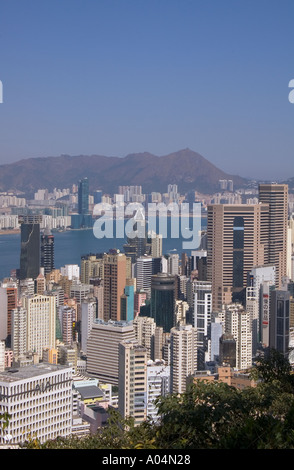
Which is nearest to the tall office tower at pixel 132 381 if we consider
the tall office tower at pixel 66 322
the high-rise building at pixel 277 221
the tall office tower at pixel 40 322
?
the tall office tower at pixel 40 322

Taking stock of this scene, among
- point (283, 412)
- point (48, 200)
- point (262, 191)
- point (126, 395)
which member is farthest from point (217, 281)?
point (283, 412)

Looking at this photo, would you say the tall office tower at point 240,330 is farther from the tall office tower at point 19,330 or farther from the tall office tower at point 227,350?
the tall office tower at point 19,330

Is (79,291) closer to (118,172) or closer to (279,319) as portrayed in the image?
(118,172)

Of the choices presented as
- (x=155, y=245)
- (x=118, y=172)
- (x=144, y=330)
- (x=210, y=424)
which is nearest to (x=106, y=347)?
(x=144, y=330)

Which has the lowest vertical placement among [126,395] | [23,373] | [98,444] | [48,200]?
[126,395]

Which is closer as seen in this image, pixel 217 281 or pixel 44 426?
pixel 44 426

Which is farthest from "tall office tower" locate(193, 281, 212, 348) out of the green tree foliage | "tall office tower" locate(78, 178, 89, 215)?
the green tree foliage

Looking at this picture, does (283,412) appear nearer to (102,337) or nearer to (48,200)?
(102,337)
